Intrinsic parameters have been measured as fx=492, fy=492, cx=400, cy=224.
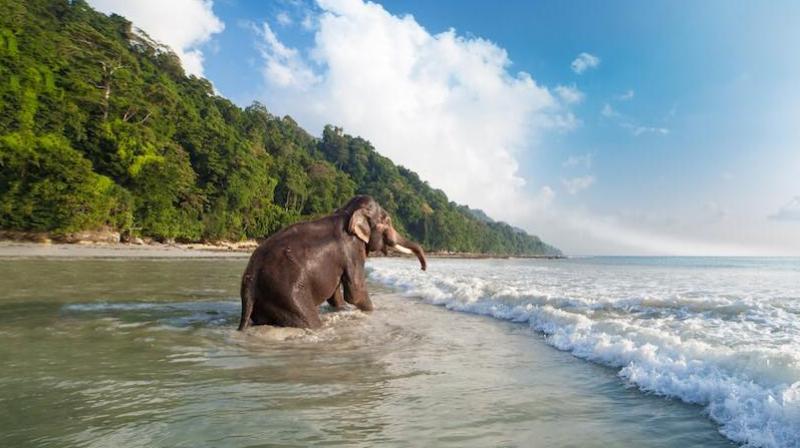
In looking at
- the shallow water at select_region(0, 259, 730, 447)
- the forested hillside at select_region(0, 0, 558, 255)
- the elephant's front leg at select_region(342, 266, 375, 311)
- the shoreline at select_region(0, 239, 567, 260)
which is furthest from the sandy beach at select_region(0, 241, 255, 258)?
the shallow water at select_region(0, 259, 730, 447)

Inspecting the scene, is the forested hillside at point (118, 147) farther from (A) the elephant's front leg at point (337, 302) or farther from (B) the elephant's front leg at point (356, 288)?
(B) the elephant's front leg at point (356, 288)

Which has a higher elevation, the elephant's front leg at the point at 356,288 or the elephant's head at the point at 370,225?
the elephant's head at the point at 370,225

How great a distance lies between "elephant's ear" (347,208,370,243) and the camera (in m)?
7.64

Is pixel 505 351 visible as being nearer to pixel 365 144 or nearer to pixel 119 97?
pixel 119 97

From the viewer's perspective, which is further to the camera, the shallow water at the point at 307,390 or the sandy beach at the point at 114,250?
the sandy beach at the point at 114,250

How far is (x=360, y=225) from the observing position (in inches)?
307

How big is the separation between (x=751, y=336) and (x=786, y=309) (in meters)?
3.87

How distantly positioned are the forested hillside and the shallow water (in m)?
37.9

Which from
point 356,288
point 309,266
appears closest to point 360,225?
point 356,288

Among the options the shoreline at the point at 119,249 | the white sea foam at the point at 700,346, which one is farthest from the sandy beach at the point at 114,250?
the white sea foam at the point at 700,346

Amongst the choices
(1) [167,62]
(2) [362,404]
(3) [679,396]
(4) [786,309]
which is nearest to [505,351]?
(3) [679,396]

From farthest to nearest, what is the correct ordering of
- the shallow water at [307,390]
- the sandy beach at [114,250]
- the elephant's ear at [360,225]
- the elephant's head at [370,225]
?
the sandy beach at [114,250] → the elephant's head at [370,225] → the elephant's ear at [360,225] → the shallow water at [307,390]

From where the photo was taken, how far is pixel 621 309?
9.52m

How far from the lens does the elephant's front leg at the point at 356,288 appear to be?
779 cm
